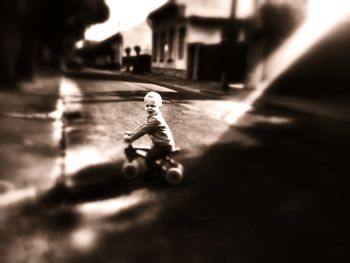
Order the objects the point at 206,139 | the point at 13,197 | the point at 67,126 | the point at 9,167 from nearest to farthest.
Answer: the point at 13,197 < the point at 9,167 < the point at 206,139 < the point at 67,126

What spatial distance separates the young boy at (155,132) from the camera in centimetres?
300

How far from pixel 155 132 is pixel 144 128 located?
0.42 feet

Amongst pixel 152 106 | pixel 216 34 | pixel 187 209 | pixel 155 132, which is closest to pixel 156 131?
pixel 155 132

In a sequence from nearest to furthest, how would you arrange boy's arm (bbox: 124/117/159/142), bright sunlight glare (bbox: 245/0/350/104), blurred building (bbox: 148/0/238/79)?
boy's arm (bbox: 124/117/159/142) → bright sunlight glare (bbox: 245/0/350/104) → blurred building (bbox: 148/0/238/79)

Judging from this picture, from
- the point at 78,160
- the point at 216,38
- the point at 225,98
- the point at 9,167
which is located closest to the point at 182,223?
the point at 78,160

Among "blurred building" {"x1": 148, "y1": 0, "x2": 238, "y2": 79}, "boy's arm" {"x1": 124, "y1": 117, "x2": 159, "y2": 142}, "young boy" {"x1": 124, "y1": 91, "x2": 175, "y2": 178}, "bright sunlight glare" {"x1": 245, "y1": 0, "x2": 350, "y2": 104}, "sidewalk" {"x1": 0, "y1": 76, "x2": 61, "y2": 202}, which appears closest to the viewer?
"young boy" {"x1": 124, "y1": 91, "x2": 175, "y2": 178}

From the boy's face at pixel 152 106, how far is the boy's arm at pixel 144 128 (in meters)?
0.09

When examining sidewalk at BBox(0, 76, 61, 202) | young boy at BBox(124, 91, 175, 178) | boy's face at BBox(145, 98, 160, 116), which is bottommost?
sidewalk at BBox(0, 76, 61, 202)

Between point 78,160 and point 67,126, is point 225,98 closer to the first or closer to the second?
point 67,126

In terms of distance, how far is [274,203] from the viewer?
3.84m

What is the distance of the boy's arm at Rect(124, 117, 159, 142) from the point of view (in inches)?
125

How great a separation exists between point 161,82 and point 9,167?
7.08 ft

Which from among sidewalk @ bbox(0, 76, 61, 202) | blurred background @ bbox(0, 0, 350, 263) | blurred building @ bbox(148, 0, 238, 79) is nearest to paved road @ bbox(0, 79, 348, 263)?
blurred background @ bbox(0, 0, 350, 263)

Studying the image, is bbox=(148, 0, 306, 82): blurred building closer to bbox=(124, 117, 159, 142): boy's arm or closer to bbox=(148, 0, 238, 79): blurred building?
bbox=(148, 0, 238, 79): blurred building
